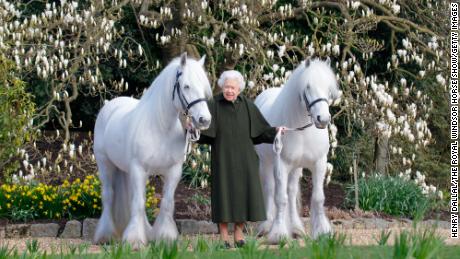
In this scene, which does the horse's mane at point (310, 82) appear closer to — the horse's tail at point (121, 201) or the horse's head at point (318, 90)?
the horse's head at point (318, 90)

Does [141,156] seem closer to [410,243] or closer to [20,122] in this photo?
[20,122]

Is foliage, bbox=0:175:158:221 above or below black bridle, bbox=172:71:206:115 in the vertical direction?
below

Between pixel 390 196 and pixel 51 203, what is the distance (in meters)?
4.14

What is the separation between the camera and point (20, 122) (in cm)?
938

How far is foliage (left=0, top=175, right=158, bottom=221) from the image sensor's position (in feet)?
31.4

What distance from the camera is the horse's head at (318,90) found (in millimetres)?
7137

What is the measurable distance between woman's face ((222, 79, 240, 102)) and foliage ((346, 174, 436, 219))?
13.0 ft

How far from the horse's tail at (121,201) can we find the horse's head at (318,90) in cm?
204

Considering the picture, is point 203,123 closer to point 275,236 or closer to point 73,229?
point 275,236

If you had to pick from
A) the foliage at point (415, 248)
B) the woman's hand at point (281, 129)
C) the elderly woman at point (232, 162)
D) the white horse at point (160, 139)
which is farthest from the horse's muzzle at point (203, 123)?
the foliage at point (415, 248)

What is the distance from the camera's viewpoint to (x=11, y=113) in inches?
368

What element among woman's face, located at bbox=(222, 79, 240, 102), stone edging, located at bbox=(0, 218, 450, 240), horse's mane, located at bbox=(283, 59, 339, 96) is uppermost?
horse's mane, located at bbox=(283, 59, 339, 96)

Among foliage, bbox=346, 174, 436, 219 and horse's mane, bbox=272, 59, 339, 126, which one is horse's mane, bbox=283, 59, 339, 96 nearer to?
horse's mane, bbox=272, 59, 339, 126

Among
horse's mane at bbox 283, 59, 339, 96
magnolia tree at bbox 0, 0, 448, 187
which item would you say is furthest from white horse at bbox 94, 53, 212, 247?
magnolia tree at bbox 0, 0, 448, 187
